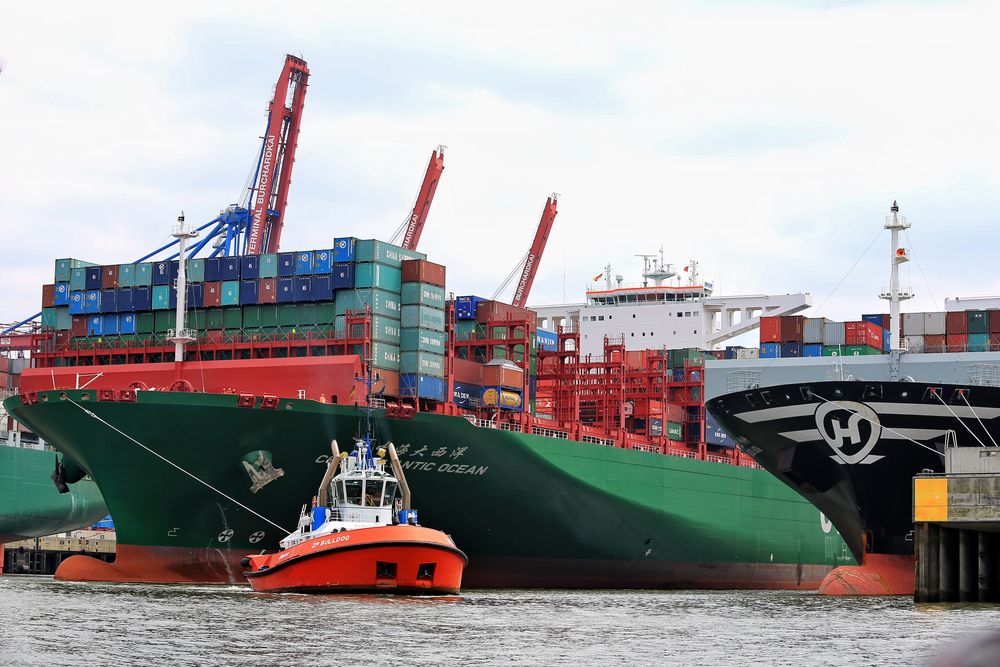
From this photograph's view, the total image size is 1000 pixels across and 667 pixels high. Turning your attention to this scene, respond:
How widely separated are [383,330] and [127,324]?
27.9ft

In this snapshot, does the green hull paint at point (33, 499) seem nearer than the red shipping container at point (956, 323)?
No

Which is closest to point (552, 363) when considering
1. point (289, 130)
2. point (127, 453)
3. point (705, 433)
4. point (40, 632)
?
point (705, 433)

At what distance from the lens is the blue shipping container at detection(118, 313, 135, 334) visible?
38625 millimetres

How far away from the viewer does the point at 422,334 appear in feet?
117

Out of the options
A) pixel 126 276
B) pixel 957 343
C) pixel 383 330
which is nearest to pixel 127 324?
pixel 126 276

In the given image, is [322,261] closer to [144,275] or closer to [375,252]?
[375,252]

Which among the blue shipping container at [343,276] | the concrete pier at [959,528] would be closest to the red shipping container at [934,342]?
the concrete pier at [959,528]

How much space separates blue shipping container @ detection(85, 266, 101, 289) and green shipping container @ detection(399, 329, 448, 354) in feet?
32.4

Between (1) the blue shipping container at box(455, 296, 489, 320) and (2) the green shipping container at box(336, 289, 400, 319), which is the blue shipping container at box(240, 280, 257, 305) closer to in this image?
(2) the green shipping container at box(336, 289, 400, 319)

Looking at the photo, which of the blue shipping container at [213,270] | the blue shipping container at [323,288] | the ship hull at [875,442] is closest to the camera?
the ship hull at [875,442]

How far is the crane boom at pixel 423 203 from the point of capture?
167 feet

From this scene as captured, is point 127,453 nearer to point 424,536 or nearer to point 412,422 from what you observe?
point 412,422

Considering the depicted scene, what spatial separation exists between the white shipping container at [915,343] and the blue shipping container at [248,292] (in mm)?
19343

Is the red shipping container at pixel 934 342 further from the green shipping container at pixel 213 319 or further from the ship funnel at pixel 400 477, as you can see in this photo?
the green shipping container at pixel 213 319
